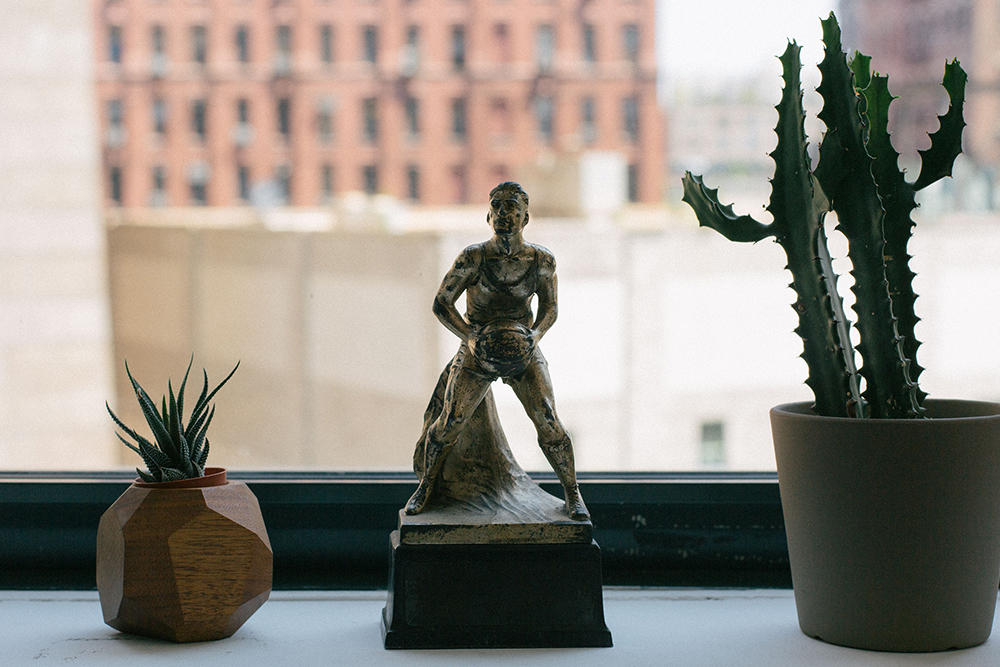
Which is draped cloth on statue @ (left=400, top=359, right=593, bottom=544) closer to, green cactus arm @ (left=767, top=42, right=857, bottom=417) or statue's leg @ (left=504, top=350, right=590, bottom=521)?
statue's leg @ (left=504, top=350, right=590, bottom=521)

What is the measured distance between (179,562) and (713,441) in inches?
35.6

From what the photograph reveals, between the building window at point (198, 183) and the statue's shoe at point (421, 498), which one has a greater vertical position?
the building window at point (198, 183)

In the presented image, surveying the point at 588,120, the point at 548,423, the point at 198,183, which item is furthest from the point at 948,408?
the point at 198,183

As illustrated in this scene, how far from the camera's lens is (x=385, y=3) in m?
1.62

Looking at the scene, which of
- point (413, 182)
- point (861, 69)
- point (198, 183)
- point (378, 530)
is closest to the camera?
point (861, 69)

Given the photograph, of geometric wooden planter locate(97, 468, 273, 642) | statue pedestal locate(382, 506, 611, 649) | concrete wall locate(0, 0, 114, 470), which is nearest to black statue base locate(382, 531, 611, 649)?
statue pedestal locate(382, 506, 611, 649)

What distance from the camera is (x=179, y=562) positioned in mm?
712

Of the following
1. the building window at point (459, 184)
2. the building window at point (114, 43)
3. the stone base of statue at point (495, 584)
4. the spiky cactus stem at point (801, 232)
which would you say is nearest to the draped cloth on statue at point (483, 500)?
the stone base of statue at point (495, 584)

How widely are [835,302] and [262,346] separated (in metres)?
1.11

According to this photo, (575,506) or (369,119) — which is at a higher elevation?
(369,119)

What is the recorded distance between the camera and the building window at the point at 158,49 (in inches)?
55.9

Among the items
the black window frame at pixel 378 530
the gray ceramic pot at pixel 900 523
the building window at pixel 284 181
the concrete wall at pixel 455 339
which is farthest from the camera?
the building window at pixel 284 181

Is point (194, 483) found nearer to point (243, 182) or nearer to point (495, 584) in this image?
point (495, 584)

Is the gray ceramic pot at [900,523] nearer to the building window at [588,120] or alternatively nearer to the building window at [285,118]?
the building window at [588,120]
